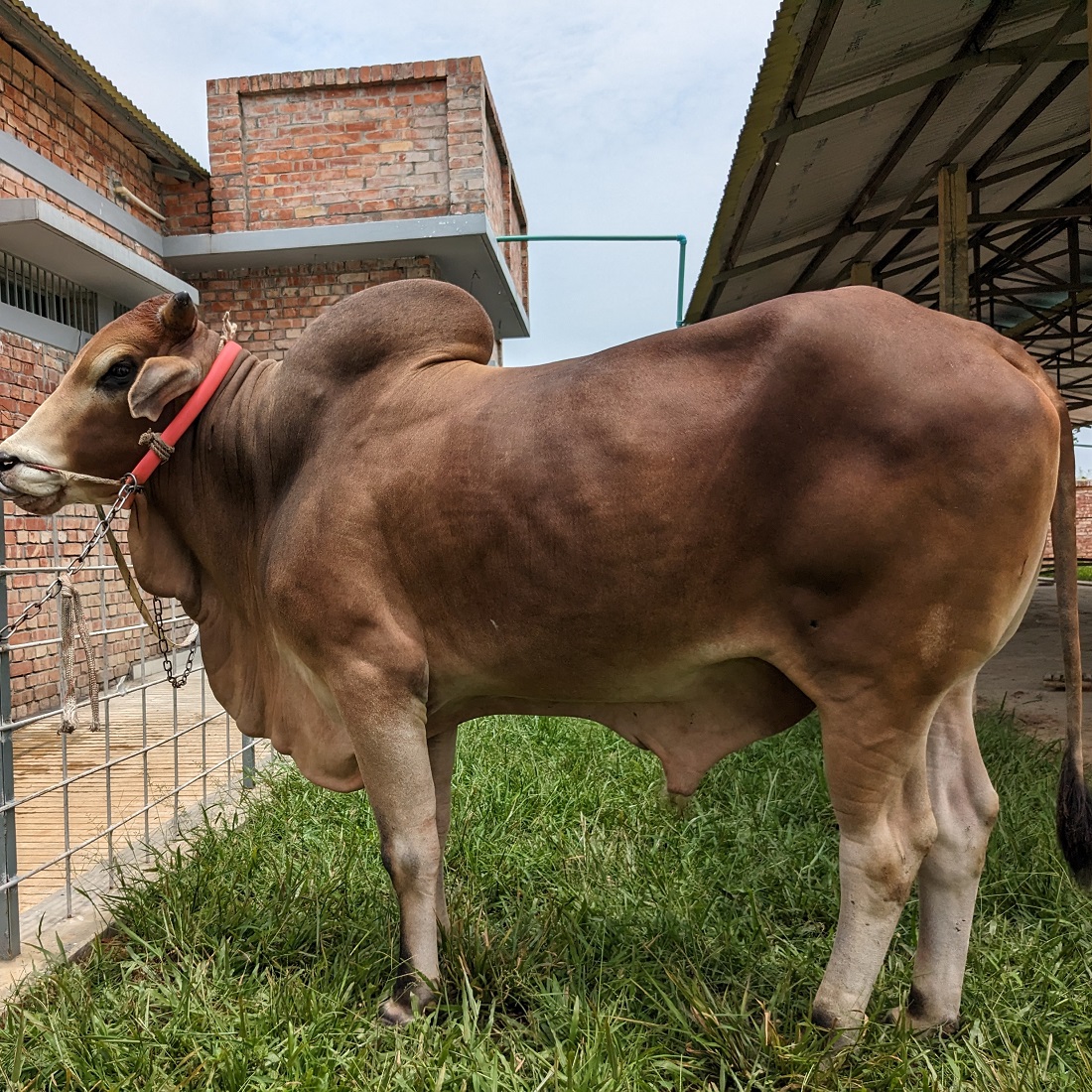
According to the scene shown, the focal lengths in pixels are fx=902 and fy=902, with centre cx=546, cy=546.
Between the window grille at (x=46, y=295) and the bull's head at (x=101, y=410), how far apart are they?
4.63m

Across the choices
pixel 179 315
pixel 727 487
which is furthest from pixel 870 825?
pixel 179 315

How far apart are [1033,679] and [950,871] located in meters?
4.80

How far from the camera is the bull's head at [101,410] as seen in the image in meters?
2.23

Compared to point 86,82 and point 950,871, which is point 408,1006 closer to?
point 950,871

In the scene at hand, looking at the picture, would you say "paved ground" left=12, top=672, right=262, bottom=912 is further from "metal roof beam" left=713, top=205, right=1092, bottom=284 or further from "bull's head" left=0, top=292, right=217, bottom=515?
"metal roof beam" left=713, top=205, right=1092, bottom=284

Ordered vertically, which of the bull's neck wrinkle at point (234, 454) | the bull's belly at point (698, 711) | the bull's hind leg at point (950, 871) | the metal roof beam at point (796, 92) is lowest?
the bull's hind leg at point (950, 871)

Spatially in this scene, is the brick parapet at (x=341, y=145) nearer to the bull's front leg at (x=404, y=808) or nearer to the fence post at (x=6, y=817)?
the fence post at (x=6, y=817)

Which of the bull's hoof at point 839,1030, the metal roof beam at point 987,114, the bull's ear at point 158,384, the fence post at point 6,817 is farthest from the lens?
the metal roof beam at point 987,114

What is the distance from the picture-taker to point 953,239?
5109mm

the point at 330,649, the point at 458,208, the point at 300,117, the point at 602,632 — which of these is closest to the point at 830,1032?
the point at 602,632

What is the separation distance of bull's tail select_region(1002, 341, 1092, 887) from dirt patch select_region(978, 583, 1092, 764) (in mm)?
2220

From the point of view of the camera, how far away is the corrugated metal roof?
596 cm

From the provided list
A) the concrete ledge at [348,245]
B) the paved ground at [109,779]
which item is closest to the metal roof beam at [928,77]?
the paved ground at [109,779]

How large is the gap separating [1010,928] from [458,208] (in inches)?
288
